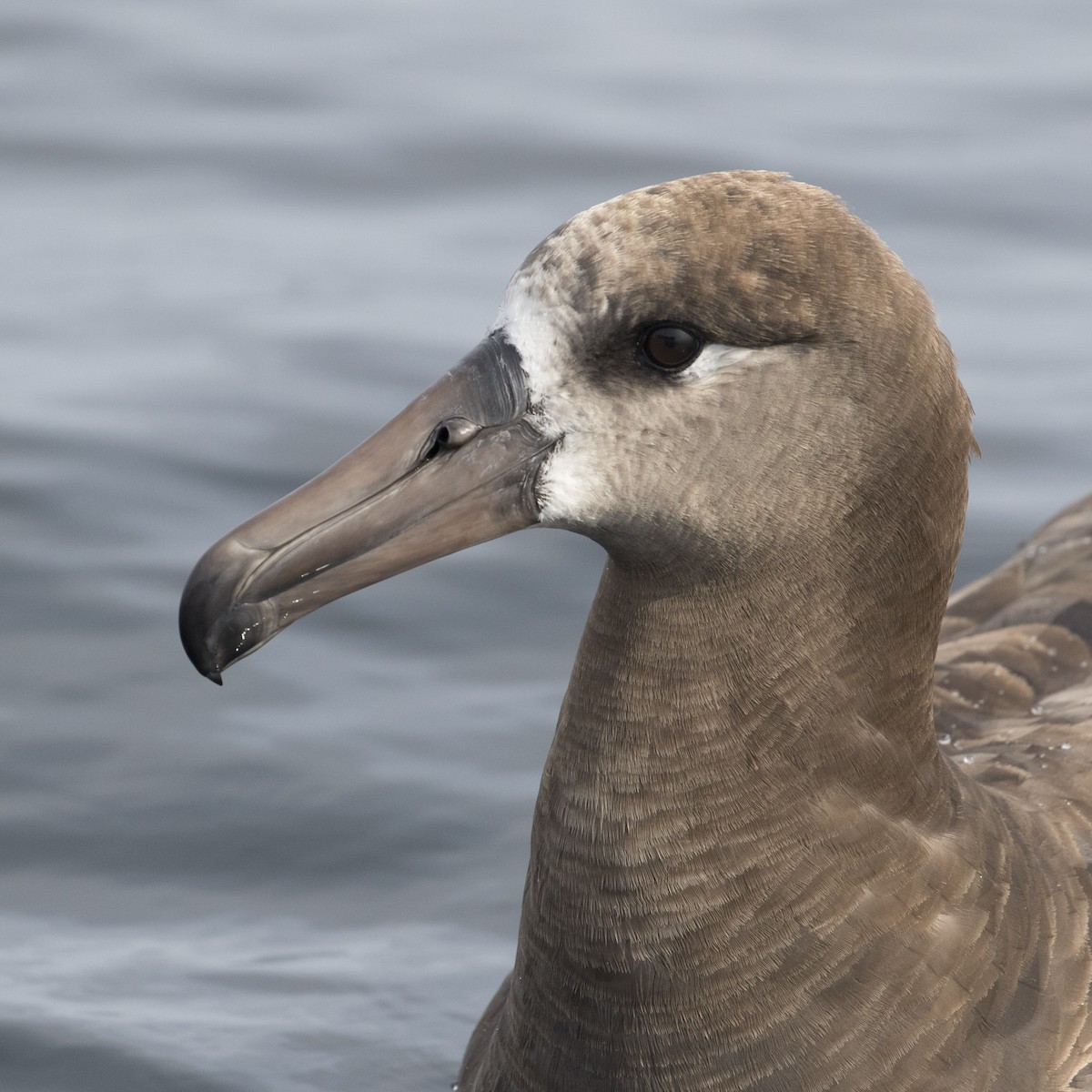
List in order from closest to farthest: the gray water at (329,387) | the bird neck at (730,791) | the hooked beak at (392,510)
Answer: the hooked beak at (392,510)
the bird neck at (730,791)
the gray water at (329,387)

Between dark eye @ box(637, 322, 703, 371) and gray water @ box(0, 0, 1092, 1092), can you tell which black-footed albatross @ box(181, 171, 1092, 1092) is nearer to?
dark eye @ box(637, 322, 703, 371)

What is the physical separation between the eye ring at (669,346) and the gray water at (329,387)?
2.22m

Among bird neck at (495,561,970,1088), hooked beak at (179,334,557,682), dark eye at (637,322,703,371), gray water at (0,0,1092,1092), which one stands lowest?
bird neck at (495,561,970,1088)

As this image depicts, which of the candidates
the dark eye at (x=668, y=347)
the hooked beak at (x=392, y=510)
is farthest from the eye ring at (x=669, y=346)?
the hooked beak at (x=392, y=510)

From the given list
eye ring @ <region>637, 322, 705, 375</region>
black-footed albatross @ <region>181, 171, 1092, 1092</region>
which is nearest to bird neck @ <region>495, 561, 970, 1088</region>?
black-footed albatross @ <region>181, 171, 1092, 1092</region>

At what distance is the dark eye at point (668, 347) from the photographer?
3348 millimetres

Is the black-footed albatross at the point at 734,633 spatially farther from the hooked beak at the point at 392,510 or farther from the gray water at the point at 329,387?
the gray water at the point at 329,387

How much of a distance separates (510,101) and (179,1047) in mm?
5858

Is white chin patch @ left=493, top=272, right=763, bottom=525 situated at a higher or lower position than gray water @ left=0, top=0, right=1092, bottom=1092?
lower

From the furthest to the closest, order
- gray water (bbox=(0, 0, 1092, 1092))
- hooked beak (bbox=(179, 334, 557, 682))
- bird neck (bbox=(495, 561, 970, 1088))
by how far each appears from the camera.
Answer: gray water (bbox=(0, 0, 1092, 1092)), bird neck (bbox=(495, 561, 970, 1088)), hooked beak (bbox=(179, 334, 557, 682))

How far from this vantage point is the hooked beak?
332cm

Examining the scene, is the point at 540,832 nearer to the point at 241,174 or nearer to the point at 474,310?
the point at 474,310

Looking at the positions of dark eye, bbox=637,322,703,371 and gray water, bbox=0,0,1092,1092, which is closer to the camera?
dark eye, bbox=637,322,703,371

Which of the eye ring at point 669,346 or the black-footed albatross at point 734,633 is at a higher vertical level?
the eye ring at point 669,346
